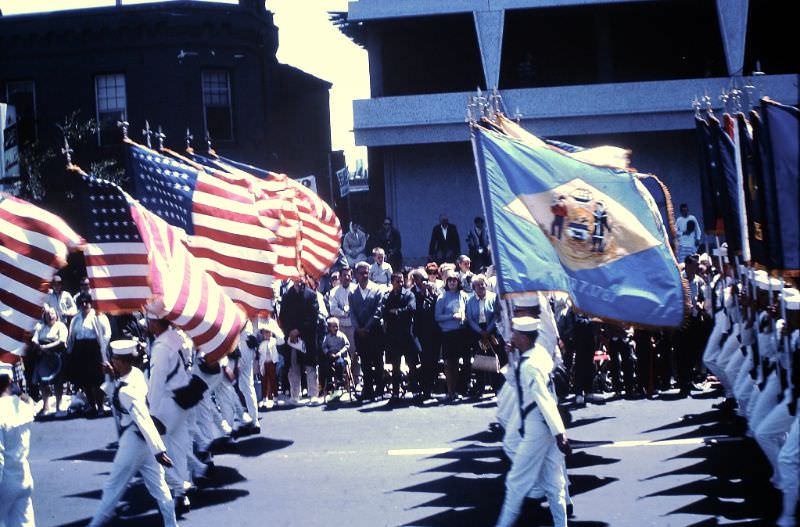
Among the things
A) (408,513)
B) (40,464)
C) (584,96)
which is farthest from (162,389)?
(584,96)

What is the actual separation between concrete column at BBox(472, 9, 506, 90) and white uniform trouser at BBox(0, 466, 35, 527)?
18.8 m

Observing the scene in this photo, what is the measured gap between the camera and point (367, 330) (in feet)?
53.6

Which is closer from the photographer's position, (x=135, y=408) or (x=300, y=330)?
(x=135, y=408)

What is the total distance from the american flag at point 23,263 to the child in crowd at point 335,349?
8158 millimetres

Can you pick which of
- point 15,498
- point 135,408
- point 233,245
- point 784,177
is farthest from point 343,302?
point 784,177

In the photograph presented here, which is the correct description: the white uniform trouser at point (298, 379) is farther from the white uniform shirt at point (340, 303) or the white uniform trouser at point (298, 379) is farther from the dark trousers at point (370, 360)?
the white uniform shirt at point (340, 303)

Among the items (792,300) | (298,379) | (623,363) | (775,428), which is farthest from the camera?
(298,379)

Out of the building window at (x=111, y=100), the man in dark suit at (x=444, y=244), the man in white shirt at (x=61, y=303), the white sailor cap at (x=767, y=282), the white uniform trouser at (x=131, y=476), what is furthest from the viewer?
the building window at (x=111, y=100)

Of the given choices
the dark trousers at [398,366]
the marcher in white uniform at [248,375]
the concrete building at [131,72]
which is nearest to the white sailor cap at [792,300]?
the marcher in white uniform at [248,375]

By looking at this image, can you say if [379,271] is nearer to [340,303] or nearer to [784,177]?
[340,303]

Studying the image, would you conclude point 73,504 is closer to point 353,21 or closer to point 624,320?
point 624,320

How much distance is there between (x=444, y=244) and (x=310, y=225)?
7.48m

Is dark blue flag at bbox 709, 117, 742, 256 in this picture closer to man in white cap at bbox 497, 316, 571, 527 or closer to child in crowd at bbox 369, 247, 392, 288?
man in white cap at bbox 497, 316, 571, 527

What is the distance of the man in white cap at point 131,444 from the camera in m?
8.86
